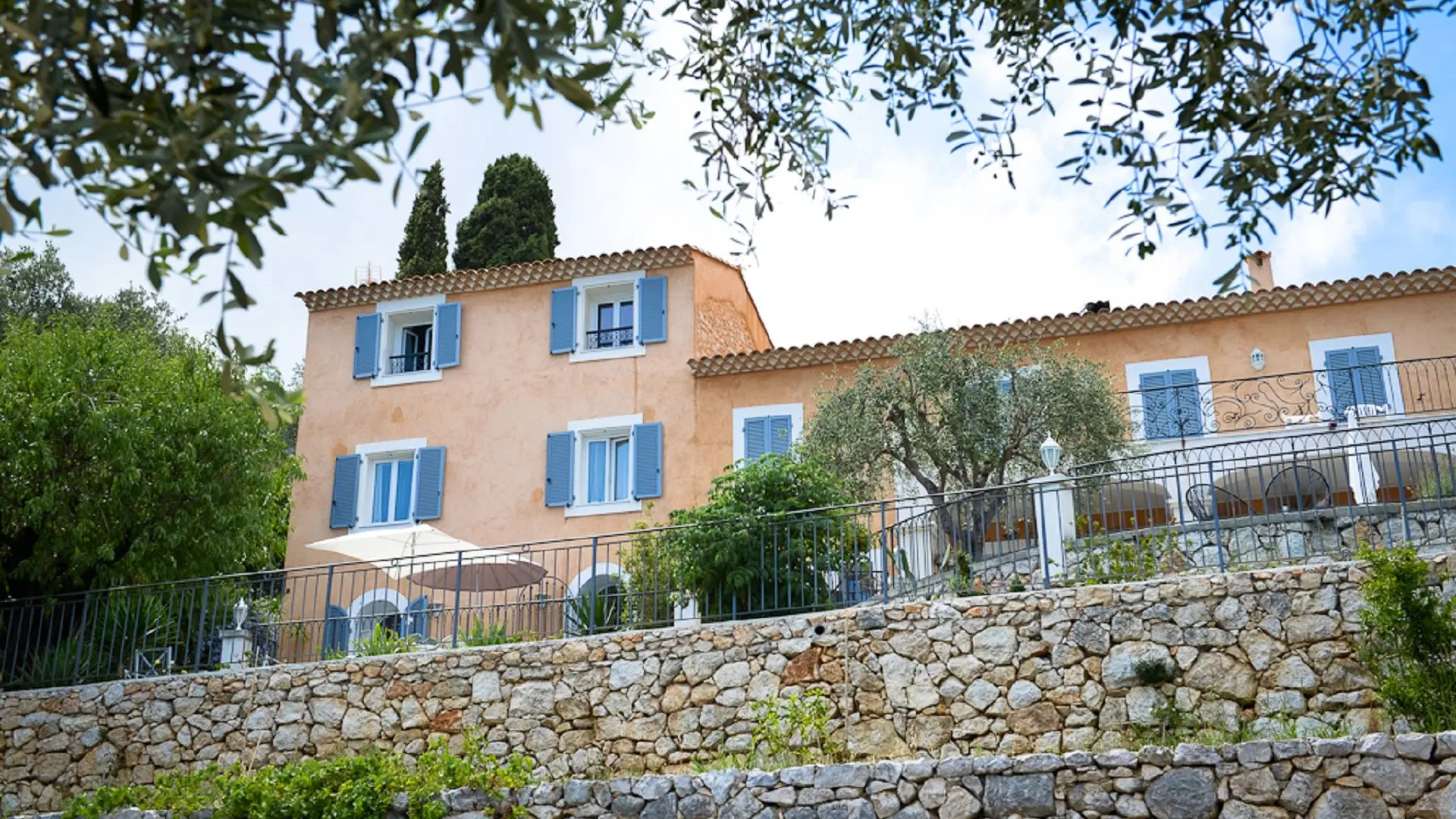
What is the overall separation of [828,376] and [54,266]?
16.1 metres

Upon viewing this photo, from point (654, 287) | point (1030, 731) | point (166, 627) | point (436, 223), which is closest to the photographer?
point (1030, 731)

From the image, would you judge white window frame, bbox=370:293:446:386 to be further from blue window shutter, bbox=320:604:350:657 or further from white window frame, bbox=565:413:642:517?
blue window shutter, bbox=320:604:350:657

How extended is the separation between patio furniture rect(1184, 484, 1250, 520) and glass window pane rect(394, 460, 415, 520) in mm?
10541

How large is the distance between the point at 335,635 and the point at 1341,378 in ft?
37.3

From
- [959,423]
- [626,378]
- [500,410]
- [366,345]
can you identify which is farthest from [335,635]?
[959,423]

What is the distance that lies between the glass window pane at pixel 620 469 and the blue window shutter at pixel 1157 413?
6.39m

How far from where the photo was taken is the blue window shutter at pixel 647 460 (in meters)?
18.8

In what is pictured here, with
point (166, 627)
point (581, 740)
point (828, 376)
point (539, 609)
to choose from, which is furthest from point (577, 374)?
point (581, 740)

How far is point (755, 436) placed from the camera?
61.4 ft

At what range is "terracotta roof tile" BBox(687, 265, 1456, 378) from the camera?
1686 cm

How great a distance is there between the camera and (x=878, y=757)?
11062 millimetres

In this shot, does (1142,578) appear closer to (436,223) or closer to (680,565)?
(680,565)

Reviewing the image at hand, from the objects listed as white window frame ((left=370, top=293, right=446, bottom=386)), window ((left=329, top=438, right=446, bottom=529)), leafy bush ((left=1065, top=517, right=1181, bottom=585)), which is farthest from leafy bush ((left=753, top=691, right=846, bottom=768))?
white window frame ((left=370, top=293, right=446, bottom=386))

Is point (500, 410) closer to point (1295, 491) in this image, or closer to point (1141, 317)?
point (1141, 317)
